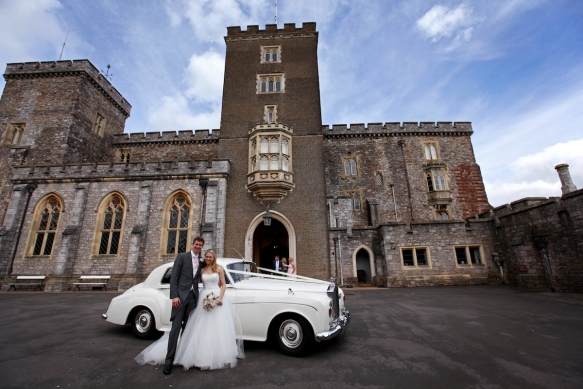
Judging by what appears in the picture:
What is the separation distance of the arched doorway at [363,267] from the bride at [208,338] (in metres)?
13.8

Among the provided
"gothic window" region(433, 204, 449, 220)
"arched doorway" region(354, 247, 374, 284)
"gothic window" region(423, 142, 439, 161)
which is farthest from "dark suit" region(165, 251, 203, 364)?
"gothic window" region(423, 142, 439, 161)

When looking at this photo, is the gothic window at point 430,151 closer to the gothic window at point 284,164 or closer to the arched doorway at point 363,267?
the arched doorway at point 363,267

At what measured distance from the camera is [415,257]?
1412cm

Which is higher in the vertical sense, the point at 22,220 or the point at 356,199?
the point at 356,199

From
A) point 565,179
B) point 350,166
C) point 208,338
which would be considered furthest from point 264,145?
point 565,179

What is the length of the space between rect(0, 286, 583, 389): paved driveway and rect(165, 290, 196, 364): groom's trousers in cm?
29

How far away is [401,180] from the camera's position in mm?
23406

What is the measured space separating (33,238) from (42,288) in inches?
126

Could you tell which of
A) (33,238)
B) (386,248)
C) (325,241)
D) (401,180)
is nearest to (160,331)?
(325,241)

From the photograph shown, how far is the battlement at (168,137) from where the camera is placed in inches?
882

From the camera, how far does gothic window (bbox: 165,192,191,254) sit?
14219mm

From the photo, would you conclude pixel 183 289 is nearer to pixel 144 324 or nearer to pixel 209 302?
pixel 209 302

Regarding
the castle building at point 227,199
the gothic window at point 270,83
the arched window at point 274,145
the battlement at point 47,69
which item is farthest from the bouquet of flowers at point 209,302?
the battlement at point 47,69

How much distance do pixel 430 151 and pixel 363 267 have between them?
14.4m
